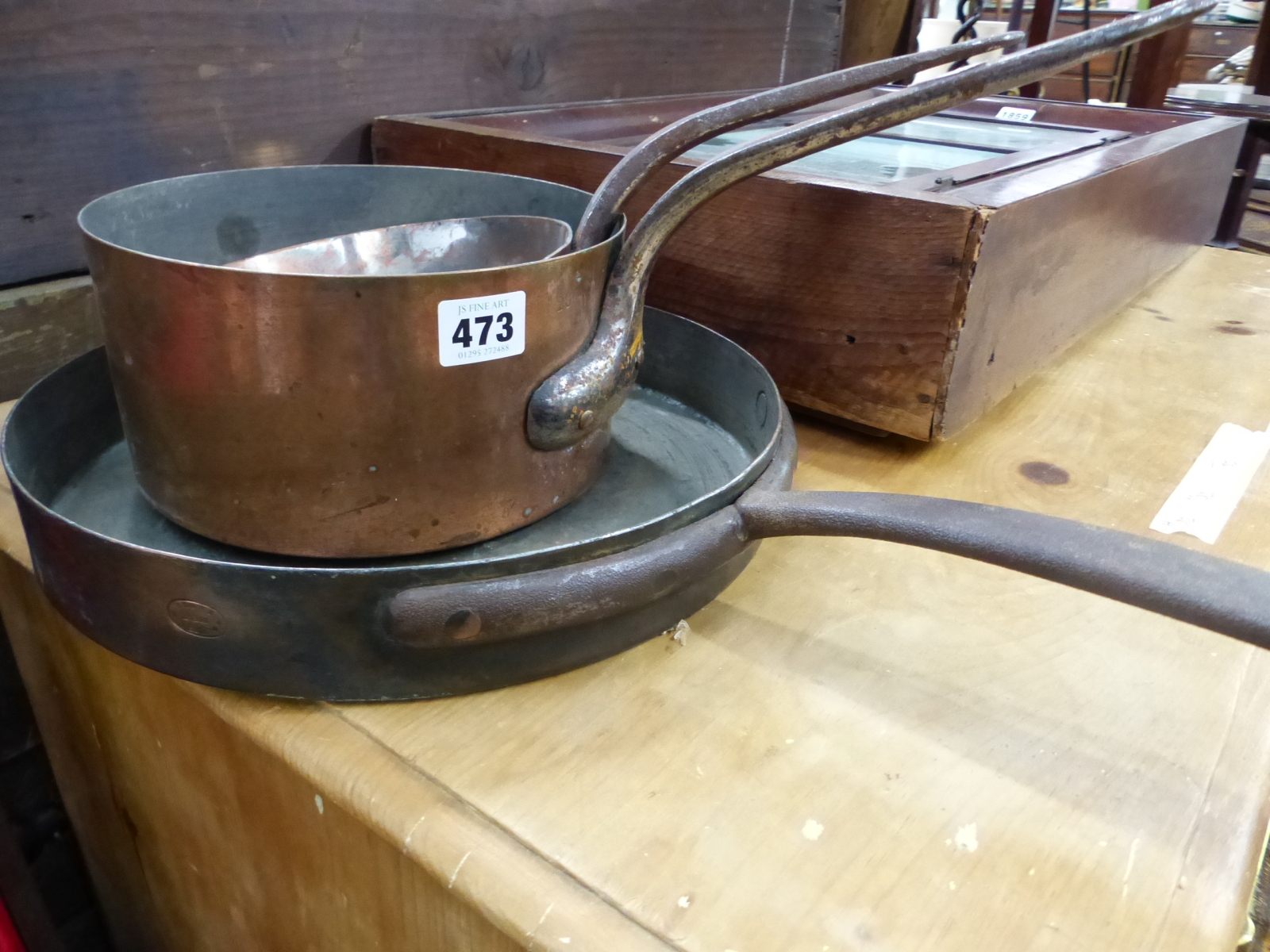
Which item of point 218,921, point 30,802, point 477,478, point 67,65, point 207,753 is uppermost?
point 67,65

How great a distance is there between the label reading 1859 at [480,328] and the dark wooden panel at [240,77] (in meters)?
0.45

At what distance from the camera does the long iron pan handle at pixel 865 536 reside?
0.32 meters

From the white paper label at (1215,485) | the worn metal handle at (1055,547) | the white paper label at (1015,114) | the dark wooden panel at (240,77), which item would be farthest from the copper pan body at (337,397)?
the white paper label at (1015,114)

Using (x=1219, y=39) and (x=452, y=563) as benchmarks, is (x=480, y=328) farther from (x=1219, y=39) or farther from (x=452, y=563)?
(x=1219, y=39)

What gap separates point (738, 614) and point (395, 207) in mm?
337

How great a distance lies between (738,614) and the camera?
0.45m

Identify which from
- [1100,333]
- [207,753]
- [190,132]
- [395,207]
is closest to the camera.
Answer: [207,753]

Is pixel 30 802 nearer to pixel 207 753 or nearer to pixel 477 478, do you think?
pixel 207 753

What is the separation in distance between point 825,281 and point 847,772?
323mm

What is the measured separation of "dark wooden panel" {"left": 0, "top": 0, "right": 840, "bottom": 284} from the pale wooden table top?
0.93 ft

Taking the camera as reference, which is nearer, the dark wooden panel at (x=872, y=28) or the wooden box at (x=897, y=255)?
the wooden box at (x=897, y=255)

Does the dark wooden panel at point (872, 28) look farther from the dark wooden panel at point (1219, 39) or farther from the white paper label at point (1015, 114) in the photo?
the dark wooden panel at point (1219, 39)

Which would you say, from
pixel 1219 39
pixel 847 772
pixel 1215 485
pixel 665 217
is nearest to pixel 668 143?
pixel 665 217

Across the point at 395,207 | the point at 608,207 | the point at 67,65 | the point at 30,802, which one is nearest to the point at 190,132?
the point at 67,65
